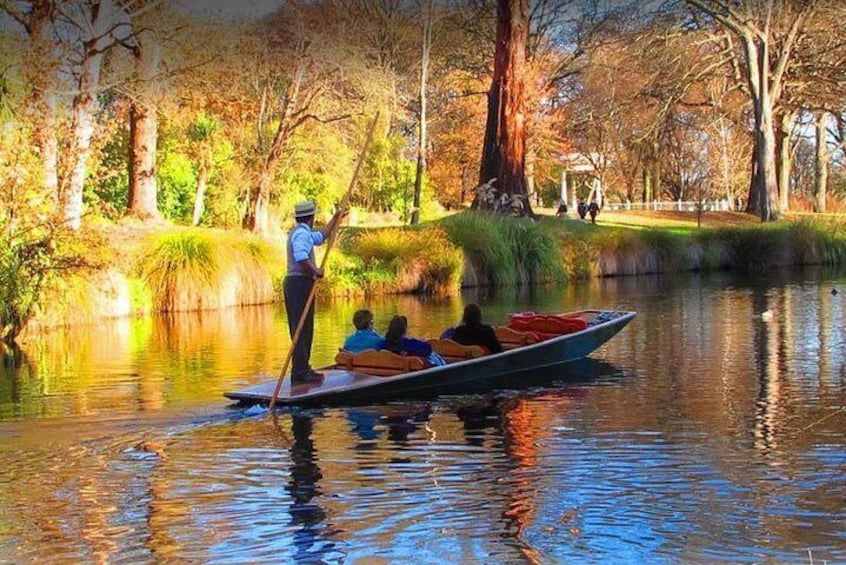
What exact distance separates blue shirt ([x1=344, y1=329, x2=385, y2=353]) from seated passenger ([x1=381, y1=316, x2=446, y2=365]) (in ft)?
0.46

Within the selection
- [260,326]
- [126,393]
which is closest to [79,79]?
[260,326]

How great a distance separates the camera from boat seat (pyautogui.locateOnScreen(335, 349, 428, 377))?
1138cm

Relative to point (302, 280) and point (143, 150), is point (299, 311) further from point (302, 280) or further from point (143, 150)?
point (143, 150)

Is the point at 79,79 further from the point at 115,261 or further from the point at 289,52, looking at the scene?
the point at 289,52

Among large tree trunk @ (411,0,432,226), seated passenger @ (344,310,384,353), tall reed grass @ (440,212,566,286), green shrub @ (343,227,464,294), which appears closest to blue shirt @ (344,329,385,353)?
seated passenger @ (344,310,384,353)

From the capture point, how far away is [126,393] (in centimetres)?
1216

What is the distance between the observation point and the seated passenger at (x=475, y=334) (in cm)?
1245

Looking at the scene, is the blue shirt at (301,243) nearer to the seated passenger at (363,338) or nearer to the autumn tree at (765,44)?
the seated passenger at (363,338)

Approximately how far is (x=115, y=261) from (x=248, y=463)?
12628 millimetres

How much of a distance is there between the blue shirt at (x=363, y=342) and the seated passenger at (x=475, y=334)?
98cm

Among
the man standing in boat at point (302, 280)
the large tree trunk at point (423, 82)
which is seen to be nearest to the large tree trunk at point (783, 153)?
the large tree trunk at point (423, 82)

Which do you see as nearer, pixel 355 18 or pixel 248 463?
pixel 248 463

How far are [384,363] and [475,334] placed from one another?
4.68 feet

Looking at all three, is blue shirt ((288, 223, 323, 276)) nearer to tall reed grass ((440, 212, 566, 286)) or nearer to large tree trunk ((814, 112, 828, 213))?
tall reed grass ((440, 212, 566, 286))
